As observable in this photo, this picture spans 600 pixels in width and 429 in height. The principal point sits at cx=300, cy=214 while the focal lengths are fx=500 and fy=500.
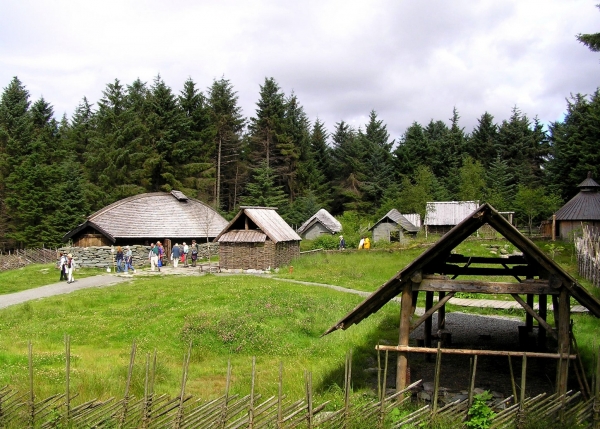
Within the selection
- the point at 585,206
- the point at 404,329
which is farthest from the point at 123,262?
the point at 585,206

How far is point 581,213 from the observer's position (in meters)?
43.8

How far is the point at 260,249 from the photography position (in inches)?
1297

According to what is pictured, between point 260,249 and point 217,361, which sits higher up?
Answer: point 260,249

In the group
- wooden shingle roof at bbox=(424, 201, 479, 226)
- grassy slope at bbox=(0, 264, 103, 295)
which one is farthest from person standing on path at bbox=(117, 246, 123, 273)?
wooden shingle roof at bbox=(424, 201, 479, 226)

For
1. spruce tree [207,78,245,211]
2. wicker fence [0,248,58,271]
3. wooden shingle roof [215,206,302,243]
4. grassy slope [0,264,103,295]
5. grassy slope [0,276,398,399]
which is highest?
spruce tree [207,78,245,211]

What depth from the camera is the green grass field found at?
10.9m

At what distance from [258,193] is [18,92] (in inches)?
1213

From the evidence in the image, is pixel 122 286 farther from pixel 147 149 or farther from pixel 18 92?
pixel 18 92

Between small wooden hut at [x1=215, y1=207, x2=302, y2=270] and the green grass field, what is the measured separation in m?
8.75

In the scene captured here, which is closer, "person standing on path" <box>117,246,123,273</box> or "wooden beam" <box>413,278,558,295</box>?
→ "wooden beam" <box>413,278,558,295</box>

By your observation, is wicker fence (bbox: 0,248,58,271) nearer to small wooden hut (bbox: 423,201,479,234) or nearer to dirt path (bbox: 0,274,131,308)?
dirt path (bbox: 0,274,131,308)

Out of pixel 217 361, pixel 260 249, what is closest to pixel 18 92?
pixel 260 249

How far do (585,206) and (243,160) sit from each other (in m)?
43.5

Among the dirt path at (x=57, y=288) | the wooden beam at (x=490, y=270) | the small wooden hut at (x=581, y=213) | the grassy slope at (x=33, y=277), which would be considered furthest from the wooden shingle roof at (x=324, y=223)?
the wooden beam at (x=490, y=270)
